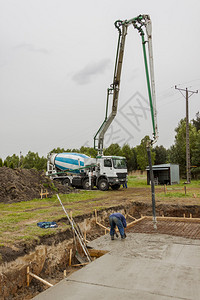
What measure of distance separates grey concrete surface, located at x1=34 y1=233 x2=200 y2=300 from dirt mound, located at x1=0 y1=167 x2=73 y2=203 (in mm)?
8056

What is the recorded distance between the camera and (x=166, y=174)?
89.0 ft

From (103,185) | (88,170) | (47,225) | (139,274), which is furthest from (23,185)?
(139,274)

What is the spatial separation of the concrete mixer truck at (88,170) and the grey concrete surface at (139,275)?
11.3 meters

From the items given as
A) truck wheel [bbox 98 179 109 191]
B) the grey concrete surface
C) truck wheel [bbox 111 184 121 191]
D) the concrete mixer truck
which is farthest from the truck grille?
the grey concrete surface

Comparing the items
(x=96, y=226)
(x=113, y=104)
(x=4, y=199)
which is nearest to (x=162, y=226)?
(x=96, y=226)

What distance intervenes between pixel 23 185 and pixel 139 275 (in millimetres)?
11819

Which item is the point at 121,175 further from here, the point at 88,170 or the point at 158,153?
the point at 158,153

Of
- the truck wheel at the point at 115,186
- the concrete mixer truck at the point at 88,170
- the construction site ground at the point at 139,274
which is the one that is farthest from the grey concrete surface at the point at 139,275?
the truck wheel at the point at 115,186

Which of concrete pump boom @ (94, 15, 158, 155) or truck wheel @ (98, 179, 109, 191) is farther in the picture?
truck wheel @ (98, 179, 109, 191)

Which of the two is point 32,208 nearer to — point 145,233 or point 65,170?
point 145,233

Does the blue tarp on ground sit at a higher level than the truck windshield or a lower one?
lower

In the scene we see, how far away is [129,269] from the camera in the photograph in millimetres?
5703

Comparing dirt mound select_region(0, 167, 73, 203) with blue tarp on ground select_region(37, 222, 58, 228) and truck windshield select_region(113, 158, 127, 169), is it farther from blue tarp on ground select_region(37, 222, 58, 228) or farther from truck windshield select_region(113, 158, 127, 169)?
blue tarp on ground select_region(37, 222, 58, 228)

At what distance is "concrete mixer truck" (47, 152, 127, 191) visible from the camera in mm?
19094
